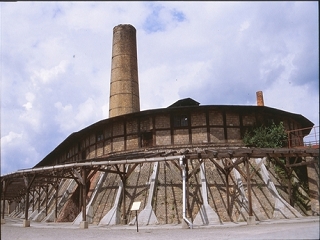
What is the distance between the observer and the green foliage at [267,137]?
19219 millimetres

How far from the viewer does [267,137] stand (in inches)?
761

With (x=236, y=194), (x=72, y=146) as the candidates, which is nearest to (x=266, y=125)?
(x=236, y=194)

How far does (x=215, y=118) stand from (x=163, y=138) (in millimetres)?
3126

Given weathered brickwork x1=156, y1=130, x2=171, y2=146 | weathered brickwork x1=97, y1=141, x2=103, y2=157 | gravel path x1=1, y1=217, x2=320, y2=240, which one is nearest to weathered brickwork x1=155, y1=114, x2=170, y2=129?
weathered brickwork x1=156, y1=130, x2=171, y2=146

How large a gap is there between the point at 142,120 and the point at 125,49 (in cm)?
1043

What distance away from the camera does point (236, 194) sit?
16938 millimetres

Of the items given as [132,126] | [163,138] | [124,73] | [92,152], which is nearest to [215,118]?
[163,138]

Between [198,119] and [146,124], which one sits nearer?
[198,119]

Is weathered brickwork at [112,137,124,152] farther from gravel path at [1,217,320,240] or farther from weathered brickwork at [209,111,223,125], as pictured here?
gravel path at [1,217,320,240]

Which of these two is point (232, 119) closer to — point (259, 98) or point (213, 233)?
point (259, 98)

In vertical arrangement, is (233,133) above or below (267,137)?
above

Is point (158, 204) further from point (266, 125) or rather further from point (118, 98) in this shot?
point (118, 98)

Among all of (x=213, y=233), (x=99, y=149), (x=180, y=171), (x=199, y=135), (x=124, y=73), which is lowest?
(x=213, y=233)

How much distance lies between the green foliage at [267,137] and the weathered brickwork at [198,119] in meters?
2.44
